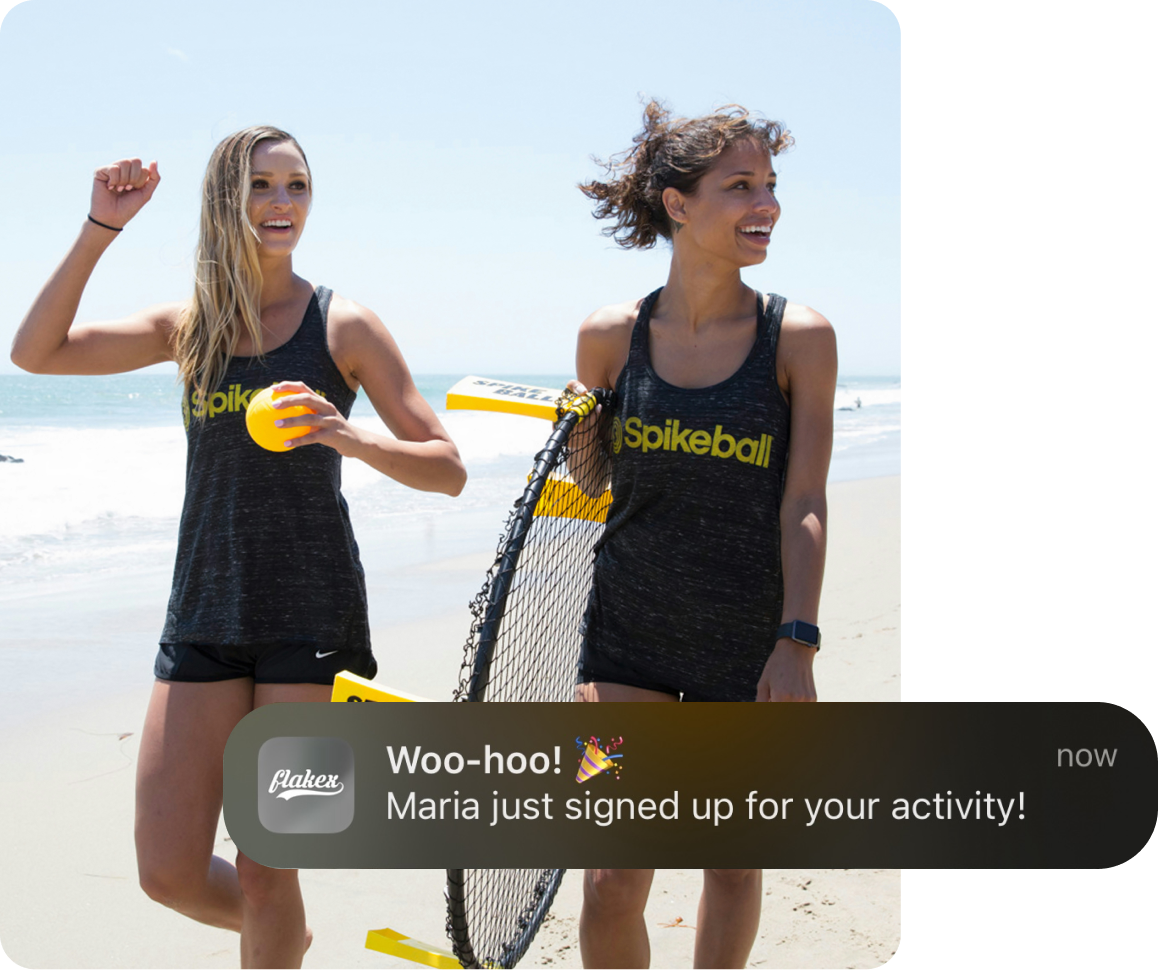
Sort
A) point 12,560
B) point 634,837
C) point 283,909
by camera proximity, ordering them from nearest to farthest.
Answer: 1. point 634,837
2. point 283,909
3. point 12,560

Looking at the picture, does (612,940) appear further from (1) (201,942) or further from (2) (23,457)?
(2) (23,457)

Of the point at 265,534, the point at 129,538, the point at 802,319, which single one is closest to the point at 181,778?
the point at 265,534

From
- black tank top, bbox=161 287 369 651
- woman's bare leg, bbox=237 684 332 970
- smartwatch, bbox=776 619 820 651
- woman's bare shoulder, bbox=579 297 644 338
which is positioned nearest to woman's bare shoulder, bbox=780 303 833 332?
woman's bare shoulder, bbox=579 297 644 338

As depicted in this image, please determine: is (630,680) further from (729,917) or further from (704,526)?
(729,917)

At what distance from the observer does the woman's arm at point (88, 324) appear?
254 cm

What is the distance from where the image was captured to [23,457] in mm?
14109

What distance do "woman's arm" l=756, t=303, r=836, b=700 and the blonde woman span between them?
76 centimetres

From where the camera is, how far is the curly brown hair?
7.95ft

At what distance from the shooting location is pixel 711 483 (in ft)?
7.85

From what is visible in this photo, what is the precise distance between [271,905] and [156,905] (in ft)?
4.29

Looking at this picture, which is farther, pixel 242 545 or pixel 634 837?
pixel 242 545

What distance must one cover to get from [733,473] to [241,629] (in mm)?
1135

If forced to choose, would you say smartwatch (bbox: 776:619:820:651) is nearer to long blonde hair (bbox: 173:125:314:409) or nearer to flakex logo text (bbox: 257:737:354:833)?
flakex logo text (bbox: 257:737:354:833)

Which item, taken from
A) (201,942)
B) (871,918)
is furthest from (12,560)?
(871,918)
